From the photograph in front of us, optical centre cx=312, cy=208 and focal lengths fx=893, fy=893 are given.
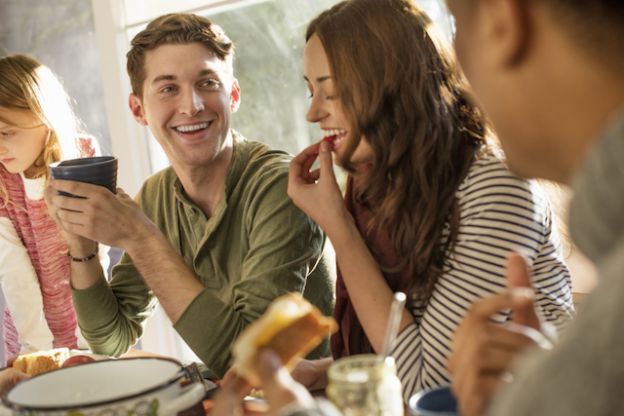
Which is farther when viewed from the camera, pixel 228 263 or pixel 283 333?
Answer: pixel 228 263

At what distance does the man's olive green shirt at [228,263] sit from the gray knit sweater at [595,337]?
1.18m

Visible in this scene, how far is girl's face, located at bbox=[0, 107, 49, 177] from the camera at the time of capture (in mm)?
2611

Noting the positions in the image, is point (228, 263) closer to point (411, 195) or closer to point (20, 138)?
point (411, 195)

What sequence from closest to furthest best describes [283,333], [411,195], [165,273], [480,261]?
[283,333] → [480,261] → [411,195] → [165,273]

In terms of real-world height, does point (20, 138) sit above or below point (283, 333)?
above

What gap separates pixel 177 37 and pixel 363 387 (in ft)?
4.56

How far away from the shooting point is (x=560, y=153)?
726 millimetres

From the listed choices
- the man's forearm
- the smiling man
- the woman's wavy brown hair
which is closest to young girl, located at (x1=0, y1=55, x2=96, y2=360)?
the smiling man

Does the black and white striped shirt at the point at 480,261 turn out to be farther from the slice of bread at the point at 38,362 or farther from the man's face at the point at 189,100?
the man's face at the point at 189,100

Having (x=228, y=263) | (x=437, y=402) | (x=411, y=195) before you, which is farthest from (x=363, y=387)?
(x=228, y=263)

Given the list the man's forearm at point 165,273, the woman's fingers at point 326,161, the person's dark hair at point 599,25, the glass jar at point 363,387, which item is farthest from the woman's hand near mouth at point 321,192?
the person's dark hair at point 599,25

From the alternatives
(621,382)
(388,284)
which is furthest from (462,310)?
(621,382)

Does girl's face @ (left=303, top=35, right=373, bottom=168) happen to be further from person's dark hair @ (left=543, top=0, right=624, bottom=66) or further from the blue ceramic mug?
person's dark hair @ (left=543, top=0, right=624, bottom=66)

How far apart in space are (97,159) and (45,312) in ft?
3.60
